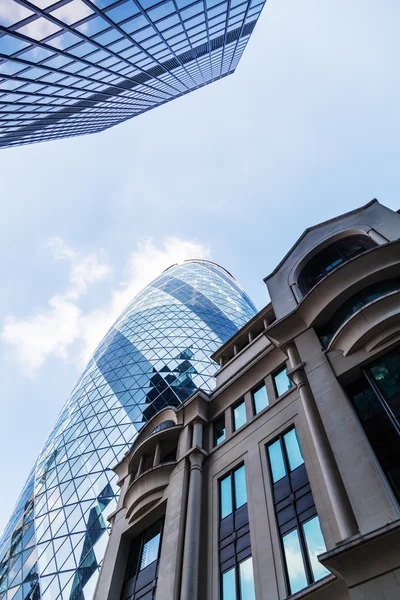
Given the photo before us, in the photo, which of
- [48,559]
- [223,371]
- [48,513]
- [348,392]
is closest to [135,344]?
[48,513]

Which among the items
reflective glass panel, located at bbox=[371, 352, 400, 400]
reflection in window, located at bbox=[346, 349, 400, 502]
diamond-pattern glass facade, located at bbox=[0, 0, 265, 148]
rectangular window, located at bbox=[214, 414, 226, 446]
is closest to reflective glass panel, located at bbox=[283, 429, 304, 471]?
reflection in window, located at bbox=[346, 349, 400, 502]

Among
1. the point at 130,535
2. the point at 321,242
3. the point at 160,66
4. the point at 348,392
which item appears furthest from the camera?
the point at 160,66

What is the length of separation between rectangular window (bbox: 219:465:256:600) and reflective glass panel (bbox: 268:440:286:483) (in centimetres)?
158

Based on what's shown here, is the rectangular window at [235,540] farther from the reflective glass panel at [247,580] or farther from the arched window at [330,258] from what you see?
the arched window at [330,258]

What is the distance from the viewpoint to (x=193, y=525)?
1633cm

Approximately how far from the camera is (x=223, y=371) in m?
25.7

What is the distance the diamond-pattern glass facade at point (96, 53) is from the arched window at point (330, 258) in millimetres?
13878

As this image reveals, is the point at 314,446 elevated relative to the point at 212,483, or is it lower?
lower

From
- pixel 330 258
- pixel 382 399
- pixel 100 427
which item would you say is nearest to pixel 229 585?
pixel 382 399

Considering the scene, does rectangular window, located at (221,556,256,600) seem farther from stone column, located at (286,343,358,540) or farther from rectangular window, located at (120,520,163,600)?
rectangular window, located at (120,520,163,600)

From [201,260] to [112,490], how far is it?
258ft

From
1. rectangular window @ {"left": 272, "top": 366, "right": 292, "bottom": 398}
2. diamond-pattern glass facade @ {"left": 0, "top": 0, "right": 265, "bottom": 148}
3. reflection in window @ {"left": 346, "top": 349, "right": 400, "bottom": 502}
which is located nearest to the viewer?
reflection in window @ {"left": 346, "top": 349, "right": 400, "bottom": 502}

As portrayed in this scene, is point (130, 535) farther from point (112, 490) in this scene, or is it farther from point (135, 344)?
point (135, 344)

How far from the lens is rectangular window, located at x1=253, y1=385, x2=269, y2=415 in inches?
767
